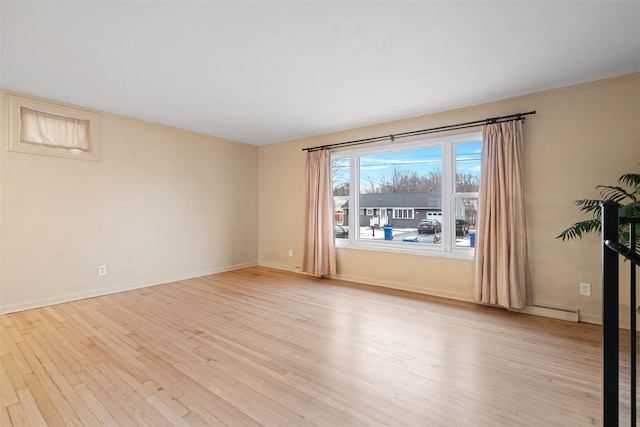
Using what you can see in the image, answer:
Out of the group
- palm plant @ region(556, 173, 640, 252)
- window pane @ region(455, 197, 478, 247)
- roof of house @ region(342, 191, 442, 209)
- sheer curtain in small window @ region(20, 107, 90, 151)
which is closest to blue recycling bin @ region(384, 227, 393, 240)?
roof of house @ region(342, 191, 442, 209)

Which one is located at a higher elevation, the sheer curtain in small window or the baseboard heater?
the sheer curtain in small window

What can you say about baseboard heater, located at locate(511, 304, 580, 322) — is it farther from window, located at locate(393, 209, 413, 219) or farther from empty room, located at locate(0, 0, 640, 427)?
window, located at locate(393, 209, 413, 219)

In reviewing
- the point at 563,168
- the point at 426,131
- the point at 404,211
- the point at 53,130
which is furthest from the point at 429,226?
the point at 53,130

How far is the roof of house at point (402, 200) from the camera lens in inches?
161

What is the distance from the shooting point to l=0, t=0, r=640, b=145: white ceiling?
1.97 meters

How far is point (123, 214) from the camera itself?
4.12 m

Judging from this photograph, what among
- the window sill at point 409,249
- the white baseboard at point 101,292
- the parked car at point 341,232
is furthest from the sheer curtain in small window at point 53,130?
the window sill at point 409,249

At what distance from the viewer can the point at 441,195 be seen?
3.97 metres

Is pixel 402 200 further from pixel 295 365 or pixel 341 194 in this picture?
pixel 295 365

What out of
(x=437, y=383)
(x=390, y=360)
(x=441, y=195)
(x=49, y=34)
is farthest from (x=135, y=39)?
(x=441, y=195)

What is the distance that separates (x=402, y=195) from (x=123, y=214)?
158 inches

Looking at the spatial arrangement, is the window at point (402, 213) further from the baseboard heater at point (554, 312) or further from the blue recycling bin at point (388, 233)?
the baseboard heater at point (554, 312)

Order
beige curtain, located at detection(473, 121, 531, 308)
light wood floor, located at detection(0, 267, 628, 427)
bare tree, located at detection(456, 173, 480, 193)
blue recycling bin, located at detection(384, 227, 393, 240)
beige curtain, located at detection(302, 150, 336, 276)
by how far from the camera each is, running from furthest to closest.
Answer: beige curtain, located at detection(302, 150, 336, 276) → blue recycling bin, located at detection(384, 227, 393, 240) → bare tree, located at detection(456, 173, 480, 193) → beige curtain, located at detection(473, 121, 531, 308) → light wood floor, located at detection(0, 267, 628, 427)

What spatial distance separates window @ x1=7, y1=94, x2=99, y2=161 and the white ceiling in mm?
190
